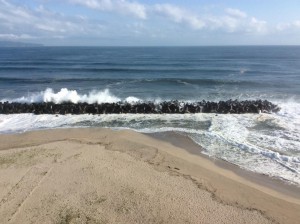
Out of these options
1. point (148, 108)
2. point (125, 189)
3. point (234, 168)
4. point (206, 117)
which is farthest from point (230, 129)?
point (125, 189)

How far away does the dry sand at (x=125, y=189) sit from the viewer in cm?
1091

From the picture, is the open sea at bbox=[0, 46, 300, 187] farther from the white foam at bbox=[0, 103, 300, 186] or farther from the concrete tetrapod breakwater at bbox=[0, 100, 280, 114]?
the concrete tetrapod breakwater at bbox=[0, 100, 280, 114]

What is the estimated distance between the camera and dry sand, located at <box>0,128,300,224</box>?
35.8 ft

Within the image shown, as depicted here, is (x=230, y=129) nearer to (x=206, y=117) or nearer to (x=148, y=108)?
(x=206, y=117)

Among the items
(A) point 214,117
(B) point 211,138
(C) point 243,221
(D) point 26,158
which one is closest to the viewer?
(C) point 243,221

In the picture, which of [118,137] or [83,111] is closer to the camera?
[118,137]

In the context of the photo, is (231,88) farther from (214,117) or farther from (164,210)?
(164,210)

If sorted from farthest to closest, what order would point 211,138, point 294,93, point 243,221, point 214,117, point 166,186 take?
point 294,93, point 214,117, point 211,138, point 166,186, point 243,221

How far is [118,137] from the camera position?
18.8 metres

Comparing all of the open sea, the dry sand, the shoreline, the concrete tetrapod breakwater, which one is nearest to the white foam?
the open sea

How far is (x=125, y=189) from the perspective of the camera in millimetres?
12445

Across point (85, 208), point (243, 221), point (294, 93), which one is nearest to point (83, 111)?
point (85, 208)

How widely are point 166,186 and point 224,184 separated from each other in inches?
93.4

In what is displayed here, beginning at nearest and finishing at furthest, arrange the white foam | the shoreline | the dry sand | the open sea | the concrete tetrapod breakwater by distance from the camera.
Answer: the dry sand, the shoreline, the white foam, the open sea, the concrete tetrapod breakwater
